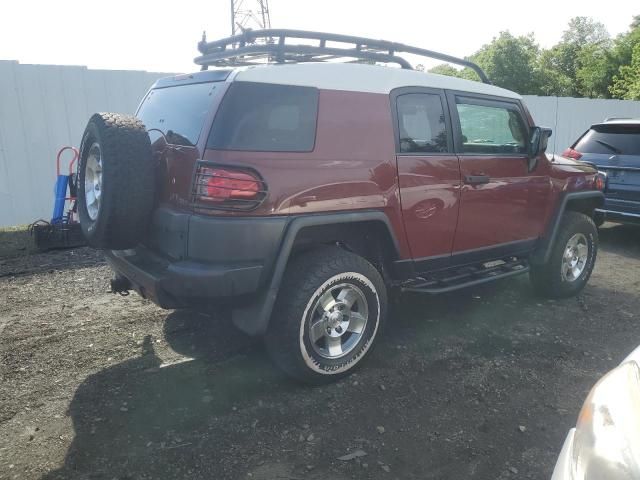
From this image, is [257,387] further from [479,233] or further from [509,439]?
[479,233]

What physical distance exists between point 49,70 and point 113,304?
4957 millimetres

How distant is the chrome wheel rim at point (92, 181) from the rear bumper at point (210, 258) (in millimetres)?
667

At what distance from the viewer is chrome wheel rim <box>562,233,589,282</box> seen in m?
4.91

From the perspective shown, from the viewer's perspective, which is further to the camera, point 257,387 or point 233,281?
point 257,387

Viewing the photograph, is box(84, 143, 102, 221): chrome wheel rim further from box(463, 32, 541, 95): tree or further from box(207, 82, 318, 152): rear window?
box(463, 32, 541, 95): tree

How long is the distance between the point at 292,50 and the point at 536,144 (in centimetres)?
233

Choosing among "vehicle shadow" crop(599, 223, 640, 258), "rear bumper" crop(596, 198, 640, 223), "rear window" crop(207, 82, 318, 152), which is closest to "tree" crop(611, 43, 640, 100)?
"vehicle shadow" crop(599, 223, 640, 258)

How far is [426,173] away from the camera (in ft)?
11.7

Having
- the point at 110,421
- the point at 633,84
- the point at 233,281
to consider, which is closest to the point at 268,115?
the point at 233,281

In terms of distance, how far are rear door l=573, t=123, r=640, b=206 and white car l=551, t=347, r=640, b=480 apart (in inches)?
223

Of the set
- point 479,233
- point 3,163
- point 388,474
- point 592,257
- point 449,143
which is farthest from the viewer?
point 3,163

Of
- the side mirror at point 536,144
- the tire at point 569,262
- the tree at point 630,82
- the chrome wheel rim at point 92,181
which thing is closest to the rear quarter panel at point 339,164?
the chrome wheel rim at point 92,181

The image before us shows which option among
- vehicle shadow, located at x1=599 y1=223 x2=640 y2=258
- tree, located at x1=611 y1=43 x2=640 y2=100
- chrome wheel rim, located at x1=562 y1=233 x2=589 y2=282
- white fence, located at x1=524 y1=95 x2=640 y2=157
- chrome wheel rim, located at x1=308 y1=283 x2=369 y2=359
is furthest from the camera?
tree, located at x1=611 y1=43 x2=640 y2=100

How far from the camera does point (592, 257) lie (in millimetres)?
5090
